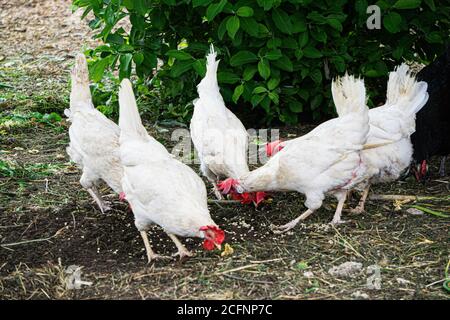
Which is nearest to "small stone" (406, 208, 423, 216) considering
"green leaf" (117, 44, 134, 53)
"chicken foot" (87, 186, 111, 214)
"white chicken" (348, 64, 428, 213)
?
"white chicken" (348, 64, 428, 213)

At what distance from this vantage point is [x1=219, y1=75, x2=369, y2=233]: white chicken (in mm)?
4496

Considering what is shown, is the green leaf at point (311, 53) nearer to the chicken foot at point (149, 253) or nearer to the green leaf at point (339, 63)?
the green leaf at point (339, 63)

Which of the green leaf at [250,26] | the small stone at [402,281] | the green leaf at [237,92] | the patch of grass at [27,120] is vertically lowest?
the small stone at [402,281]

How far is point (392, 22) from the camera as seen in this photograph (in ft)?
18.4

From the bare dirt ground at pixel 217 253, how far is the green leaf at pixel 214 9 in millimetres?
1609

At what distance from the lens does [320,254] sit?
164 inches

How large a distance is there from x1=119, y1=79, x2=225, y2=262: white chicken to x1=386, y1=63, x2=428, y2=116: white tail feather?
184 centimetres

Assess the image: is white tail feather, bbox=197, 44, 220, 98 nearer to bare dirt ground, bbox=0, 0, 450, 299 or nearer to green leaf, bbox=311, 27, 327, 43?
green leaf, bbox=311, 27, 327, 43

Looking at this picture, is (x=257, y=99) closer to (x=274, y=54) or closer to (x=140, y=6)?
(x=274, y=54)

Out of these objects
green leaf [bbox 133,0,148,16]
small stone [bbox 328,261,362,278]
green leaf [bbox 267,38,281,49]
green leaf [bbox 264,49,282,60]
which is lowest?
small stone [bbox 328,261,362,278]

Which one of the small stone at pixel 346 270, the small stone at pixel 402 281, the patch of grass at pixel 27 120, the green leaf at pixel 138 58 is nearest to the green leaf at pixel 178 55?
the green leaf at pixel 138 58

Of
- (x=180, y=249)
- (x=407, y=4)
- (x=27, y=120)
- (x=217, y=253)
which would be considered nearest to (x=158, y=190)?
(x=180, y=249)

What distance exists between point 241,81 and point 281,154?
1.54 metres

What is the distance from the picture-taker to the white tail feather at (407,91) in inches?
194
